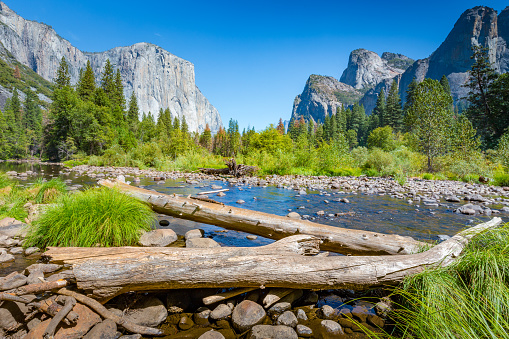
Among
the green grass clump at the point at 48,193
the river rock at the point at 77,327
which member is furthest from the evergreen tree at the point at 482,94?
the green grass clump at the point at 48,193

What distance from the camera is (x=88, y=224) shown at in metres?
3.24

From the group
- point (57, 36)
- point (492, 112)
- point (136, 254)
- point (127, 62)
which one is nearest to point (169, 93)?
point (127, 62)

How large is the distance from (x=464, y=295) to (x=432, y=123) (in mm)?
25597

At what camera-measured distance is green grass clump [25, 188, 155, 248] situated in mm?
3160

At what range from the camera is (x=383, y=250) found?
10.1 feet

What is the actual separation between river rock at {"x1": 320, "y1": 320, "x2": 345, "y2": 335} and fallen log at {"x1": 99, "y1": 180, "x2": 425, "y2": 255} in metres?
1.18

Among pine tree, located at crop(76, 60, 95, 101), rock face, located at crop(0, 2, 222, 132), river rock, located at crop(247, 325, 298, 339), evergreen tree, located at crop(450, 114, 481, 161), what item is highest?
rock face, located at crop(0, 2, 222, 132)

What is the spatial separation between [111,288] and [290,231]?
2.40 metres

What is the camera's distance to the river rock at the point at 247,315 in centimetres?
216

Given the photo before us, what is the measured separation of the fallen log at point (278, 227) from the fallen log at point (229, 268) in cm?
63

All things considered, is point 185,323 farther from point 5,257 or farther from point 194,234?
point 5,257

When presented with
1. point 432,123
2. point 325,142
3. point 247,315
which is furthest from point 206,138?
point 247,315

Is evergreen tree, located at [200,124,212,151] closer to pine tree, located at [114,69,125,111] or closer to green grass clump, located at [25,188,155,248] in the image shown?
pine tree, located at [114,69,125,111]

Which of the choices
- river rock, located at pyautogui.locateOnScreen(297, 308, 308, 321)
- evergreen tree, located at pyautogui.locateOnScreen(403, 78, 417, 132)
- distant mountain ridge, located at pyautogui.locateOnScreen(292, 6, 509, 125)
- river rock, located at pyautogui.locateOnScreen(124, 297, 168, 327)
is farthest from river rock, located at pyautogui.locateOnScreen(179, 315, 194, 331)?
distant mountain ridge, located at pyautogui.locateOnScreen(292, 6, 509, 125)
